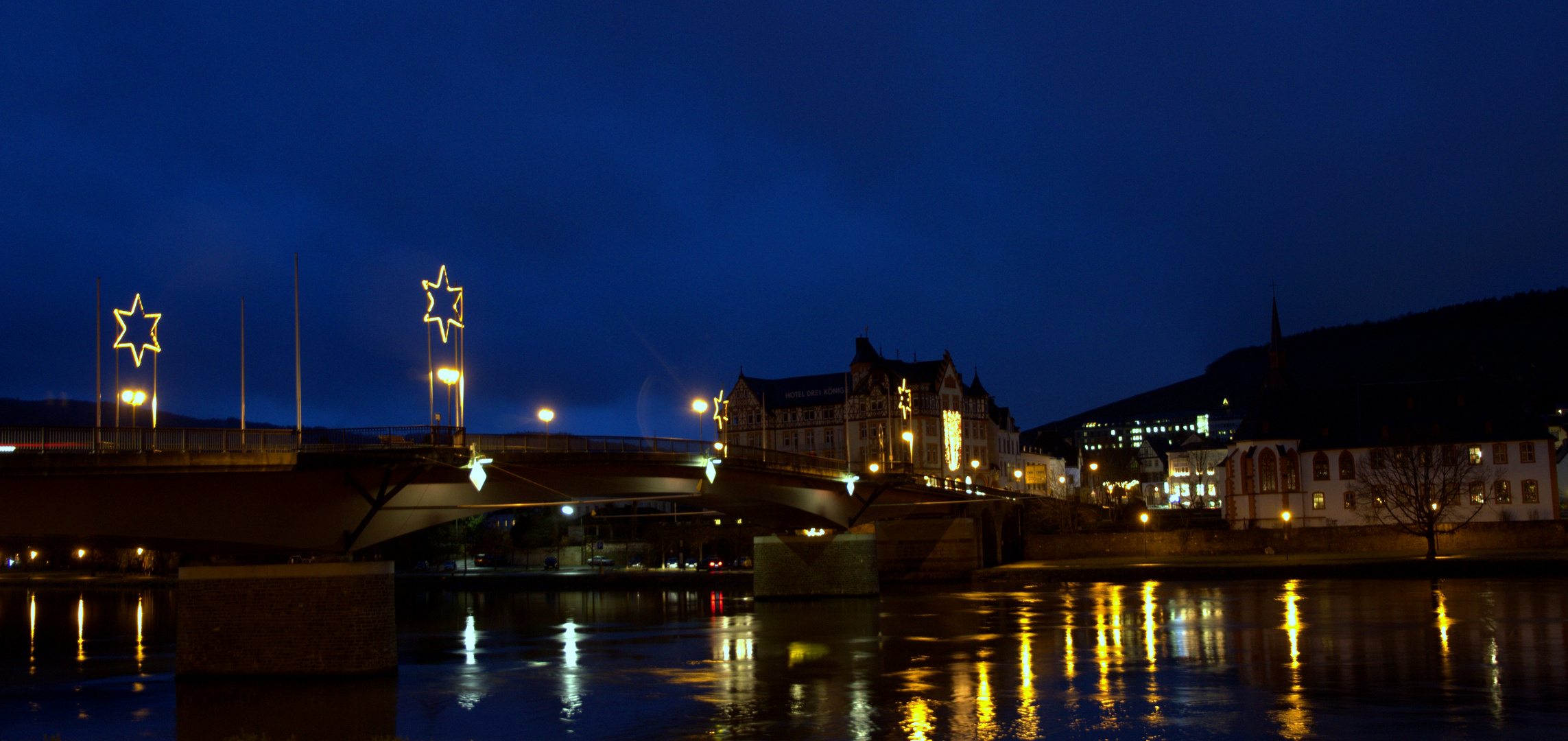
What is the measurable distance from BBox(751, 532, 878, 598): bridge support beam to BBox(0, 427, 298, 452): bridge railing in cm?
4197

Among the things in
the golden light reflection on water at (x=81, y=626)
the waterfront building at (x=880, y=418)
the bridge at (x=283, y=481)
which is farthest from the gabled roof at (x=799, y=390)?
the bridge at (x=283, y=481)

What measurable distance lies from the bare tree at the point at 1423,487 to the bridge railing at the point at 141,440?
6796 centimetres

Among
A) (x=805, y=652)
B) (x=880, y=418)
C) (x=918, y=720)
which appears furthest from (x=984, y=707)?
(x=880, y=418)

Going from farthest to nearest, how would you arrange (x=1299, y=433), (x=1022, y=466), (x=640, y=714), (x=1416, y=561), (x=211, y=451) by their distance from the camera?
(x=1022, y=466)
(x=1299, y=433)
(x=1416, y=561)
(x=211, y=451)
(x=640, y=714)

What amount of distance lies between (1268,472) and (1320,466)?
3.93 meters

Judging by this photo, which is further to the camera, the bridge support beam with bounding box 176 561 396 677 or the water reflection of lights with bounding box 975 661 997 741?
the bridge support beam with bounding box 176 561 396 677

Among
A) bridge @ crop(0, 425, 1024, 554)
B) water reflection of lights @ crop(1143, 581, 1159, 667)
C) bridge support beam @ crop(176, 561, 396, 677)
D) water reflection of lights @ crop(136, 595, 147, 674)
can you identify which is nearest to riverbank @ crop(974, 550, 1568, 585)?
water reflection of lights @ crop(1143, 581, 1159, 667)

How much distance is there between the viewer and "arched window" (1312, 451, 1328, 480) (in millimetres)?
101562

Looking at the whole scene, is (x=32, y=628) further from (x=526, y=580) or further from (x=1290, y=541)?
(x=1290, y=541)

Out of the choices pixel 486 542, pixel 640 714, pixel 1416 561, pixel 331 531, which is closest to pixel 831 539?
pixel 1416 561

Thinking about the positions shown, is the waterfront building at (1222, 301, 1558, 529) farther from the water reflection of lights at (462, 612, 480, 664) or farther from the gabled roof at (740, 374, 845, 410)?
the water reflection of lights at (462, 612, 480, 664)

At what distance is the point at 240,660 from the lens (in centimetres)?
4000

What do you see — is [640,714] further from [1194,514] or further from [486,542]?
[486,542]

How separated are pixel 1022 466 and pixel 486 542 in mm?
61777
